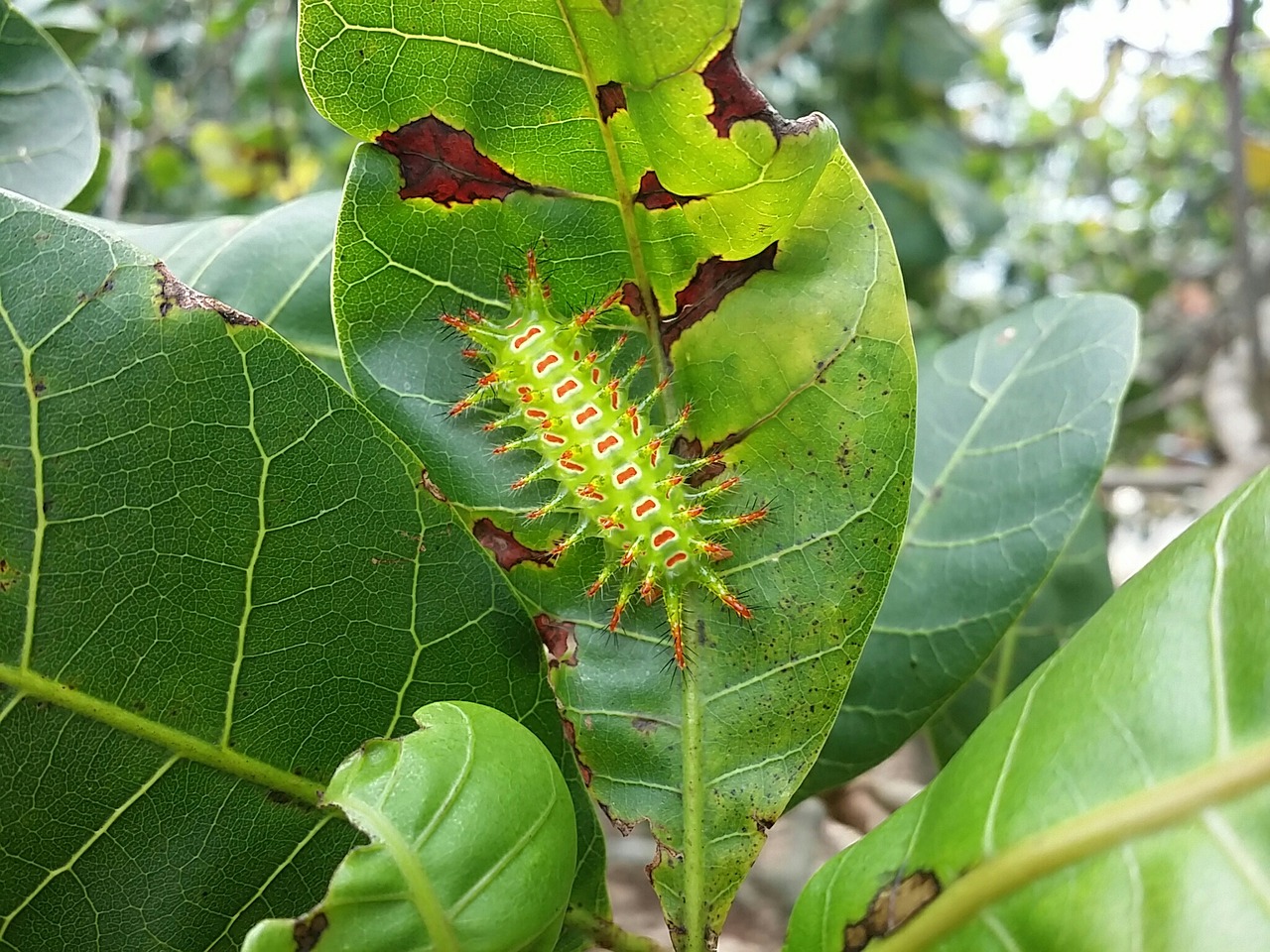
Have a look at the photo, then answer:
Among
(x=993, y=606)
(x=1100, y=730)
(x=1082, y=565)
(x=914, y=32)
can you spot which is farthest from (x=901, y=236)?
(x=1100, y=730)

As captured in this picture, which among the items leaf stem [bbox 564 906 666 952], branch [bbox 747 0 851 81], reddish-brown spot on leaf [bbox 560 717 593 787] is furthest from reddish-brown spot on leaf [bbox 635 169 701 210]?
branch [bbox 747 0 851 81]

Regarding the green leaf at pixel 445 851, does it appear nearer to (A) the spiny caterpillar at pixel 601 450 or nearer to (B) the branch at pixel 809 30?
(A) the spiny caterpillar at pixel 601 450

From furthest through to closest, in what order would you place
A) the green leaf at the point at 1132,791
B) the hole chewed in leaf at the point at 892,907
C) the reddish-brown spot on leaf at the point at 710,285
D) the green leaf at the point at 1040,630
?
the green leaf at the point at 1040,630
the reddish-brown spot on leaf at the point at 710,285
the hole chewed in leaf at the point at 892,907
the green leaf at the point at 1132,791

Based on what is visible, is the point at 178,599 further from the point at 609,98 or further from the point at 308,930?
the point at 609,98

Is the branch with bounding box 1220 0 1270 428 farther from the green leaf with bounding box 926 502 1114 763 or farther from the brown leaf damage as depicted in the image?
the brown leaf damage

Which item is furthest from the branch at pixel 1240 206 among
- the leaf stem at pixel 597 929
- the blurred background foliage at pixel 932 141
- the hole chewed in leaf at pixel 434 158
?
the leaf stem at pixel 597 929

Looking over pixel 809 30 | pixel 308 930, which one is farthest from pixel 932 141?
pixel 308 930

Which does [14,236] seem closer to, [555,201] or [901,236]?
[555,201]
